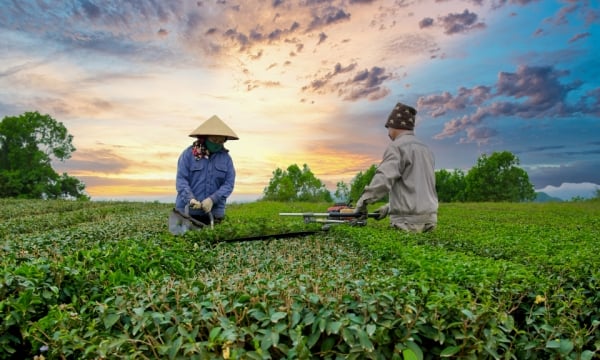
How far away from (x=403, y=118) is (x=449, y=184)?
39.6 metres

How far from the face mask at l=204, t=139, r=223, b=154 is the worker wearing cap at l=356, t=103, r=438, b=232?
2646mm

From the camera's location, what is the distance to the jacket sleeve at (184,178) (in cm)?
751

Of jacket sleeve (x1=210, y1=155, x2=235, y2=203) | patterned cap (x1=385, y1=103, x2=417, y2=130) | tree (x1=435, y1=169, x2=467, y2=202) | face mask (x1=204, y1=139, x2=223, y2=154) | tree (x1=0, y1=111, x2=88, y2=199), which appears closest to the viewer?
patterned cap (x1=385, y1=103, x2=417, y2=130)

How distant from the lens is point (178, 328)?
262 centimetres

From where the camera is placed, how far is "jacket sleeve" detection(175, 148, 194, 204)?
7.51 m

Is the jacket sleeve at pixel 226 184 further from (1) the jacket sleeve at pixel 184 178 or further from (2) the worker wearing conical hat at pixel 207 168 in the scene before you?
(1) the jacket sleeve at pixel 184 178

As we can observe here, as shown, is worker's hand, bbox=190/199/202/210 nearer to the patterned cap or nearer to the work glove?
the work glove

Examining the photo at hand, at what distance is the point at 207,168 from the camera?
785 cm

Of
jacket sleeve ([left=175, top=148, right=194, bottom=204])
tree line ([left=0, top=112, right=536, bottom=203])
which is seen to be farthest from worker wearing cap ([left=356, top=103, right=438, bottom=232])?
tree line ([left=0, top=112, right=536, bottom=203])

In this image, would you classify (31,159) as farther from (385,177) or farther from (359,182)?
(385,177)

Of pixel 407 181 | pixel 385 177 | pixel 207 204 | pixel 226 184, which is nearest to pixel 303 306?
pixel 385 177

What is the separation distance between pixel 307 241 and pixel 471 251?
201 centimetres

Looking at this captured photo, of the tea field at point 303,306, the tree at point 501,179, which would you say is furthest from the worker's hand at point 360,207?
the tree at point 501,179

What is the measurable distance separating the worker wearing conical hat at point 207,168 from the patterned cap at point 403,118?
2596 millimetres
